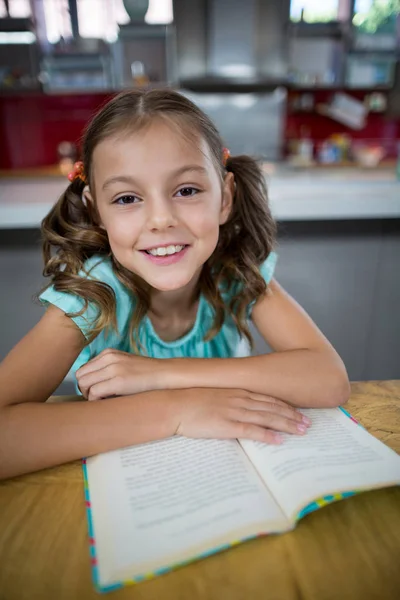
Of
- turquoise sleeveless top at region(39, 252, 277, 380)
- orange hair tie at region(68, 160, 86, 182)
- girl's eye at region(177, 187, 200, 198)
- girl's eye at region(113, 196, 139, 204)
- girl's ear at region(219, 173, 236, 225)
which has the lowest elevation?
turquoise sleeveless top at region(39, 252, 277, 380)

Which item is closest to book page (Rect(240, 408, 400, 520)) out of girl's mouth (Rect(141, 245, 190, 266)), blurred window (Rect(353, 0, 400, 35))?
girl's mouth (Rect(141, 245, 190, 266))

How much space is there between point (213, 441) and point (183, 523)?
0.16 m

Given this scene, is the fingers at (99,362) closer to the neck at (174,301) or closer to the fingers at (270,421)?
the fingers at (270,421)

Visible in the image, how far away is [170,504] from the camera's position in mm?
471

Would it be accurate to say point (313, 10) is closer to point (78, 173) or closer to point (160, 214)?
point (78, 173)

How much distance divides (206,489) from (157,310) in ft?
1.99

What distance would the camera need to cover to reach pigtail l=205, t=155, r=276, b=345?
0.98 meters

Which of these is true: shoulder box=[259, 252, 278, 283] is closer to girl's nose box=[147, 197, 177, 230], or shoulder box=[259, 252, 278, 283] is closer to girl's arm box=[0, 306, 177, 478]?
girl's nose box=[147, 197, 177, 230]

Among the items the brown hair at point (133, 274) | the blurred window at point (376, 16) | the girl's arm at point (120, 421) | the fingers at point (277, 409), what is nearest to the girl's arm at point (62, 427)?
the girl's arm at point (120, 421)

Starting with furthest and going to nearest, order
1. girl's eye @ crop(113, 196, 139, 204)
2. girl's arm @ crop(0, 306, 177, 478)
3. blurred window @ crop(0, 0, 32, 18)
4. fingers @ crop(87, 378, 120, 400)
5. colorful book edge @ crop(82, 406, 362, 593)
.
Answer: blurred window @ crop(0, 0, 32, 18), girl's eye @ crop(113, 196, 139, 204), fingers @ crop(87, 378, 120, 400), girl's arm @ crop(0, 306, 177, 478), colorful book edge @ crop(82, 406, 362, 593)

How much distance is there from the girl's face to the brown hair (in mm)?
36

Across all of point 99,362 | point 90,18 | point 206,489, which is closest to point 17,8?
point 90,18

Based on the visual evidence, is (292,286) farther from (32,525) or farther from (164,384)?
(32,525)

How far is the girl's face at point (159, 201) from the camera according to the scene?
76 centimetres
